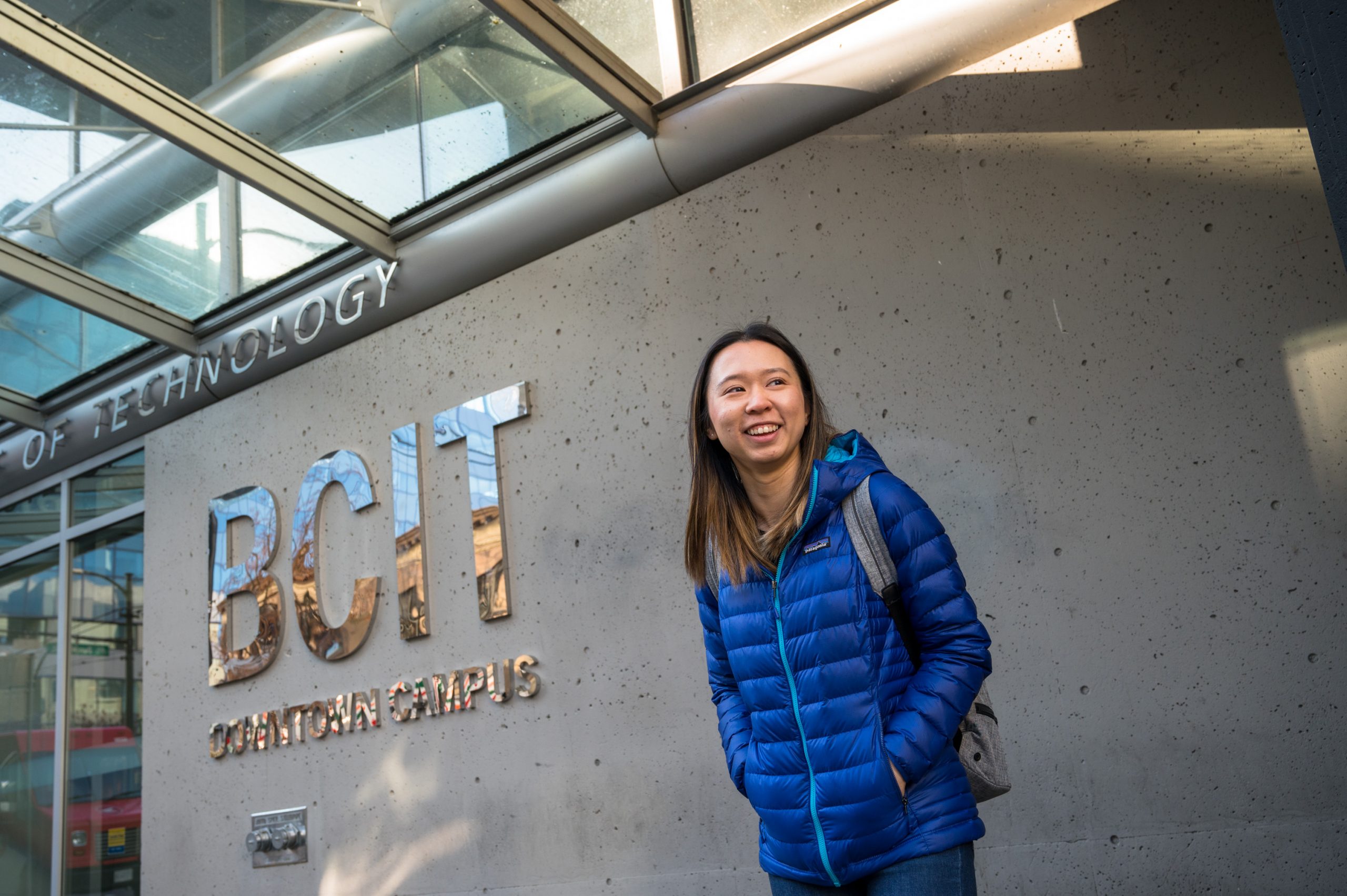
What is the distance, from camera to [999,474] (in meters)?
3.87

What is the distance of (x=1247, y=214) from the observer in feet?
11.7

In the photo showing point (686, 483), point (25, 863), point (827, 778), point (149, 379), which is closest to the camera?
point (827, 778)

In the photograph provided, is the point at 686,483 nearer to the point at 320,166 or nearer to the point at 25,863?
the point at 320,166

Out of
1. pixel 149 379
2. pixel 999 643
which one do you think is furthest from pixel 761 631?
pixel 149 379

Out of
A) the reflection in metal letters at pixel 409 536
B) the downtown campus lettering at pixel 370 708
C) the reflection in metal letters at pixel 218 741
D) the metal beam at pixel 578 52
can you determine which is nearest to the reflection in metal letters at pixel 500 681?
the downtown campus lettering at pixel 370 708

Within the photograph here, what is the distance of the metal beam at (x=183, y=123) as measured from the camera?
4.54m

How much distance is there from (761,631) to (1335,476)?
234cm

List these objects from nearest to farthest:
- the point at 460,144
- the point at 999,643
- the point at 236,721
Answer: the point at 999,643
the point at 460,144
the point at 236,721

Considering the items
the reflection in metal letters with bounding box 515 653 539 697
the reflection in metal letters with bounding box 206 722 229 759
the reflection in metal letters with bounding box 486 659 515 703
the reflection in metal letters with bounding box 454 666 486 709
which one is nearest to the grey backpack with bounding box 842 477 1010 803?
the reflection in metal letters with bounding box 515 653 539 697

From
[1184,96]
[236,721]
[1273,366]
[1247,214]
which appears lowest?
[236,721]

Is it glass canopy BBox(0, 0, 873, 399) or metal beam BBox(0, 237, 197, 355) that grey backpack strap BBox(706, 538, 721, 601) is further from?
metal beam BBox(0, 237, 197, 355)

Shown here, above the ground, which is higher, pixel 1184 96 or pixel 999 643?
pixel 1184 96

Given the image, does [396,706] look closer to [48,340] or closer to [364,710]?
[364,710]

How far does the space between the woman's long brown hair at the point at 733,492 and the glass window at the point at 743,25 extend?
8.87 ft
